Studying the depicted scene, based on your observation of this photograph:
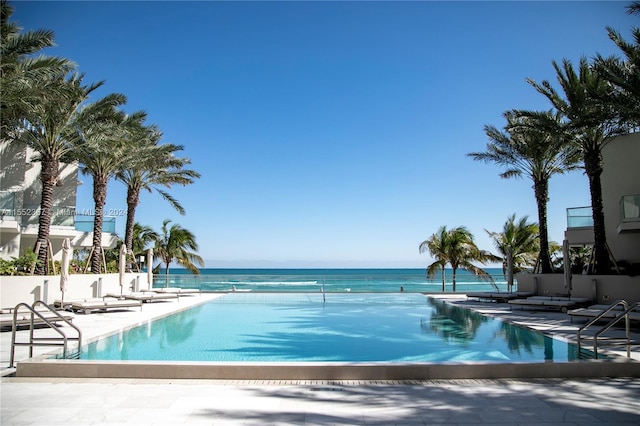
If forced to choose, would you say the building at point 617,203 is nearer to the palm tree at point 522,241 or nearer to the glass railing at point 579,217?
the glass railing at point 579,217

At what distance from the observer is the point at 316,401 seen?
18.8 feet

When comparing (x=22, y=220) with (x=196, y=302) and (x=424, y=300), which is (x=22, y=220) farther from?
(x=424, y=300)

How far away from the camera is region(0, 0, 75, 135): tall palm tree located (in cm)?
1248

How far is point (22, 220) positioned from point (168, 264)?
526 inches

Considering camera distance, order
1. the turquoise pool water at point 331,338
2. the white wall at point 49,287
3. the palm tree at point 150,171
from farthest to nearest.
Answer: the palm tree at point 150,171, the white wall at point 49,287, the turquoise pool water at point 331,338

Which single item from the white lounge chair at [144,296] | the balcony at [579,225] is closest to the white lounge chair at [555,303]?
the balcony at [579,225]

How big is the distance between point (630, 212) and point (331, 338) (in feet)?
46.2

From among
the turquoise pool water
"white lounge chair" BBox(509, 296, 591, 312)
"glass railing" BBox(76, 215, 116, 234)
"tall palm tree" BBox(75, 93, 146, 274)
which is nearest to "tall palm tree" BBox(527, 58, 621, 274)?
"white lounge chair" BBox(509, 296, 591, 312)

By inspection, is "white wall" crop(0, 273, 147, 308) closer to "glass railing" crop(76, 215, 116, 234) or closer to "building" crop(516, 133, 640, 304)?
"glass railing" crop(76, 215, 116, 234)

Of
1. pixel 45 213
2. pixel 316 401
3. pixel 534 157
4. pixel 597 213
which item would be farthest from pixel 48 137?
pixel 597 213

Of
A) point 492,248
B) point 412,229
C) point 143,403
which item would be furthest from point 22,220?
point 412,229

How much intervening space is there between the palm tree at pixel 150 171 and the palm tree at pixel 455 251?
15.4 meters

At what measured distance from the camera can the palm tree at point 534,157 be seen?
20.7 meters

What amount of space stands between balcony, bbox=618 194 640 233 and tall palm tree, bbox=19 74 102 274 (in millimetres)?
21657
